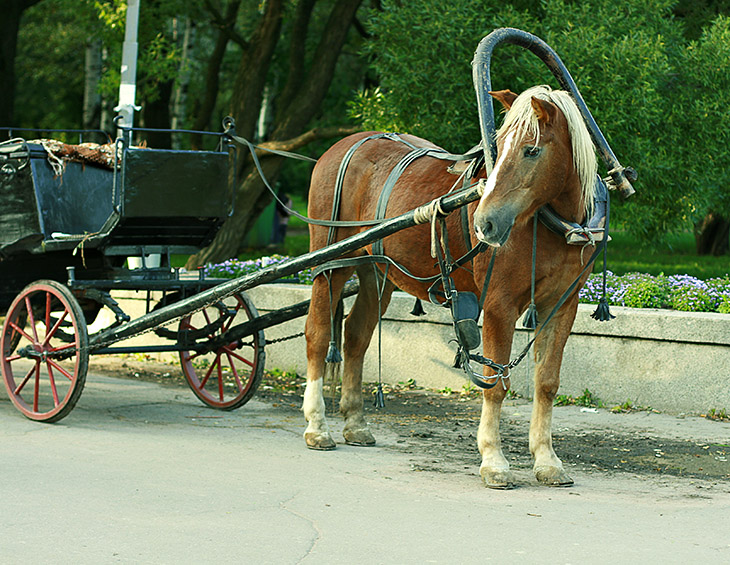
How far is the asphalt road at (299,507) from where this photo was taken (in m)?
4.48

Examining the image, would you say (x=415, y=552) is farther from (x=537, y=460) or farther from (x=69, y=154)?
(x=69, y=154)

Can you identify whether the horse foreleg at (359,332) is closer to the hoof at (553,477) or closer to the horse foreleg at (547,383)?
the horse foreleg at (547,383)

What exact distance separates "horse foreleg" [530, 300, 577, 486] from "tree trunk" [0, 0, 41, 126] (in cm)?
1427

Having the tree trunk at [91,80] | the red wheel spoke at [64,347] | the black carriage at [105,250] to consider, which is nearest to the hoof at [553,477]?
the black carriage at [105,250]

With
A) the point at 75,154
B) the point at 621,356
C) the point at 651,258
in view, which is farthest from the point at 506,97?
the point at 651,258

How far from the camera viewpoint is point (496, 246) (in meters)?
5.25

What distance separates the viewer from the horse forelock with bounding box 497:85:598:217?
528 centimetres

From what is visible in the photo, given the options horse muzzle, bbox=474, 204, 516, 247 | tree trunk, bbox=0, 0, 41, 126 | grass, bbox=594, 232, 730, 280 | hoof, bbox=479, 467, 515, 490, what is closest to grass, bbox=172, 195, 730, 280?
grass, bbox=594, 232, 730, 280

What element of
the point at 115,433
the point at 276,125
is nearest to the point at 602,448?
the point at 115,433

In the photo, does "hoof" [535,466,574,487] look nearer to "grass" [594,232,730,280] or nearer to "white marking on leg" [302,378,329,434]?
"white marking on leg" [302,378,329,434]

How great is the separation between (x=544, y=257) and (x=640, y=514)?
1.47m

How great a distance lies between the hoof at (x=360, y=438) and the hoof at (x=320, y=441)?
19 centimetres

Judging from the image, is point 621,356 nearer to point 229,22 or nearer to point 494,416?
point 494,416

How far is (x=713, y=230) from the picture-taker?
787 inches
